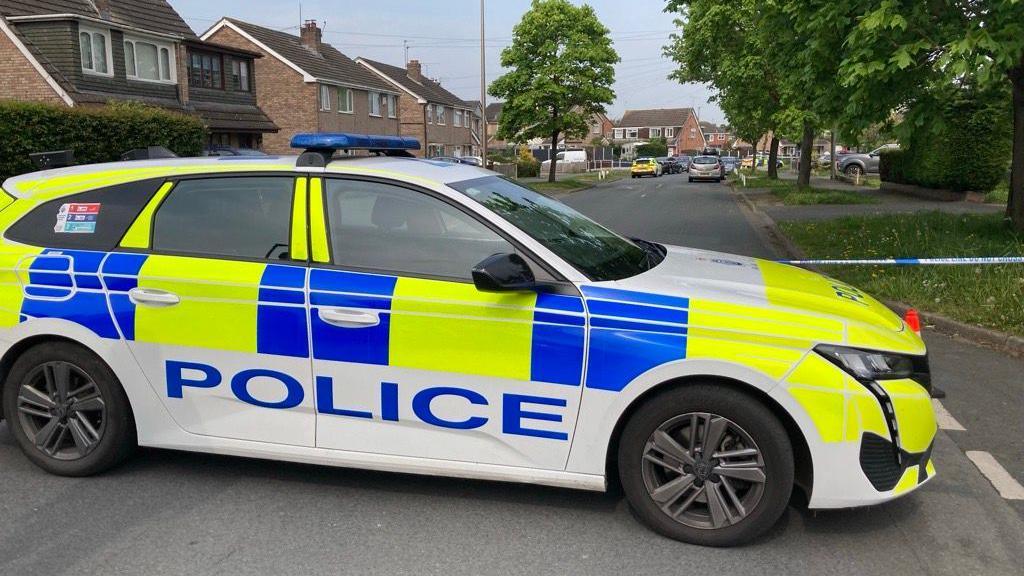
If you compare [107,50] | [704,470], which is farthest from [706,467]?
[107,50]

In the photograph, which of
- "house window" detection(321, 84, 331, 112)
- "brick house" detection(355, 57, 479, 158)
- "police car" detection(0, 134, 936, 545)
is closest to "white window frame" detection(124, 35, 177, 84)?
"house window" detection(321, 84, 331, 112)

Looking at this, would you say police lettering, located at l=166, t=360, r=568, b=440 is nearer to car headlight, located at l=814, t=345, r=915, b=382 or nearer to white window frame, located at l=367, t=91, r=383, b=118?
car headlight, located at l=814, t=345, r=915, b=382

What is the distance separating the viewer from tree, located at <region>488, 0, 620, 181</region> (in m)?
40.2

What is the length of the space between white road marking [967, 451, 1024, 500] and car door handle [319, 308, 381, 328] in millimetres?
3173

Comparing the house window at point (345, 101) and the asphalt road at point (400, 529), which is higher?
the house window at point (345, 101)

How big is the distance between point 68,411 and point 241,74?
38.0 metres

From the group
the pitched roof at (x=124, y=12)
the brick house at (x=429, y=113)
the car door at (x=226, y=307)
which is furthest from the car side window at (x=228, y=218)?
the brick house at (x=429, y=113)

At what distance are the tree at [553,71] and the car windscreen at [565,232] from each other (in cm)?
3610

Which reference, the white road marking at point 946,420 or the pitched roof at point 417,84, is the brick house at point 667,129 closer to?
the pitched roof at point 417,84

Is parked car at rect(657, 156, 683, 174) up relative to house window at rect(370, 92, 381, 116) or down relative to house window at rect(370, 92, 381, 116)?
down

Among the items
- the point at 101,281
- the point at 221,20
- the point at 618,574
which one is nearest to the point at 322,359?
the point at 101,281

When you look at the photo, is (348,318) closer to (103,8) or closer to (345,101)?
(103,8)

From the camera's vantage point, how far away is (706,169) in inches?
1843

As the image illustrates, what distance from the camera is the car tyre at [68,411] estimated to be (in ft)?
13.9
